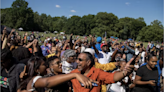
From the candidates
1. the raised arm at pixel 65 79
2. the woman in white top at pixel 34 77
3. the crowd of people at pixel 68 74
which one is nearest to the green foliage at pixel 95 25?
the crowd of people at pixel 68 74

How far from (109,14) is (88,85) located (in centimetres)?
7523

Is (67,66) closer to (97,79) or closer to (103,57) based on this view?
(103,57)

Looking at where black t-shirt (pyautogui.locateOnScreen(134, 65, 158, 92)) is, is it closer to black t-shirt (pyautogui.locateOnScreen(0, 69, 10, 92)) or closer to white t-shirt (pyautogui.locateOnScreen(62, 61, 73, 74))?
white t-shirt (pyautogui.locateOnScreen(62, 61, 73, 74))

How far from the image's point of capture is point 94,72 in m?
2.51

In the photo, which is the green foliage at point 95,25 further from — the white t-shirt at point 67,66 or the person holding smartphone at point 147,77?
the person holding smartphone at point 147,77

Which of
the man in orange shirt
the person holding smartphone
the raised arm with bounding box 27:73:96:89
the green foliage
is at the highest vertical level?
the green foliage

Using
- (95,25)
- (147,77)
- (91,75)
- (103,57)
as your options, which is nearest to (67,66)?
(103,57)

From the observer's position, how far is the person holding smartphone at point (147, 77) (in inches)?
139

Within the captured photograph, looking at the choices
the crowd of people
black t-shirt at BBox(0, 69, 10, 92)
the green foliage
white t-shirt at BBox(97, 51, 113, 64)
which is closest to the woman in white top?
the crowd of people

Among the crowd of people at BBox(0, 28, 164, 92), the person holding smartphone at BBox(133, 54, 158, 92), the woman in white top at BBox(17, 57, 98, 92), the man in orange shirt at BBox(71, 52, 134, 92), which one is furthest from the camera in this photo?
the person holding smartphone at BBox(133, 54, 158, 92)

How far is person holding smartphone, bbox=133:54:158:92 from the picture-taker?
3.54 metres

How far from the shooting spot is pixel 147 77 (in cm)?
356

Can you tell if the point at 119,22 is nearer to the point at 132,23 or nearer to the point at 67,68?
the point at 132,23

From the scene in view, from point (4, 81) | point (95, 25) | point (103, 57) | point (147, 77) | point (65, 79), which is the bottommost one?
point (147, 77)
